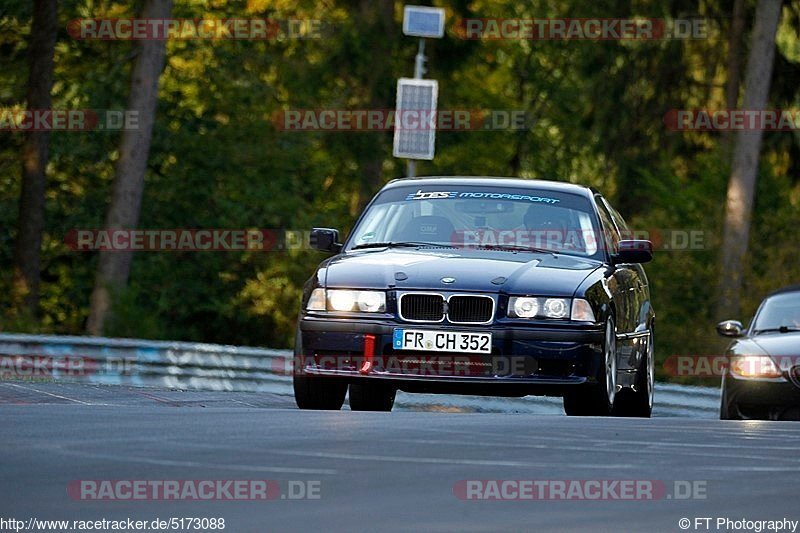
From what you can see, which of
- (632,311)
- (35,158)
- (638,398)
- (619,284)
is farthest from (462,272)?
(35,158)

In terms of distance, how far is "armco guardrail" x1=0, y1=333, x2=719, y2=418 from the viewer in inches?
779

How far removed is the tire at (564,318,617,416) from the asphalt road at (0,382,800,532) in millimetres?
1473

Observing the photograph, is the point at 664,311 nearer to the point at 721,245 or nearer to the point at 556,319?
the point at 721,245

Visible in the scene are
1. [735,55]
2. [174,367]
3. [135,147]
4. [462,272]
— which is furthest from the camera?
[735,55]

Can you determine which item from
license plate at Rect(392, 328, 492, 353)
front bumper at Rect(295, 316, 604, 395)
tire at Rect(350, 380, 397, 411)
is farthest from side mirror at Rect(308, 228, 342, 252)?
license plate at Rect(392, 328, 492, 353)

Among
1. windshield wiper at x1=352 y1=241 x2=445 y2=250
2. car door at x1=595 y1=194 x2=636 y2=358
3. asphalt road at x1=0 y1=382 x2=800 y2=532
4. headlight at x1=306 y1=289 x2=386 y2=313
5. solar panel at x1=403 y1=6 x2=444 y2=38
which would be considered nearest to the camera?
asphalt road at x1=0 y1=382 x2=800 y2=532

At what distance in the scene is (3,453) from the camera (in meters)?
7.60

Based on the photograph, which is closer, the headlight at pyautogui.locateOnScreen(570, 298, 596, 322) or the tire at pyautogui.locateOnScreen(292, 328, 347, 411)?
the headlight at pyautogui.locateOnScreen(570, 298, 596, 322)

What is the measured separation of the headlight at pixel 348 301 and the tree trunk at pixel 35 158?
23263 mm

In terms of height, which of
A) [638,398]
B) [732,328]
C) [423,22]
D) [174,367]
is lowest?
[174,367]

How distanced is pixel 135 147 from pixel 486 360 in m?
22.0

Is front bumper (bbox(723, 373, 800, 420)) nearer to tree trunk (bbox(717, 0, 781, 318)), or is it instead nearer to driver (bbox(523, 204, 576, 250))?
driver (bbox(523, 204, 576, 250))

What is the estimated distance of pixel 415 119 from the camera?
35969 mm

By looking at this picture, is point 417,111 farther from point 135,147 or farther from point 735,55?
point 735,55
